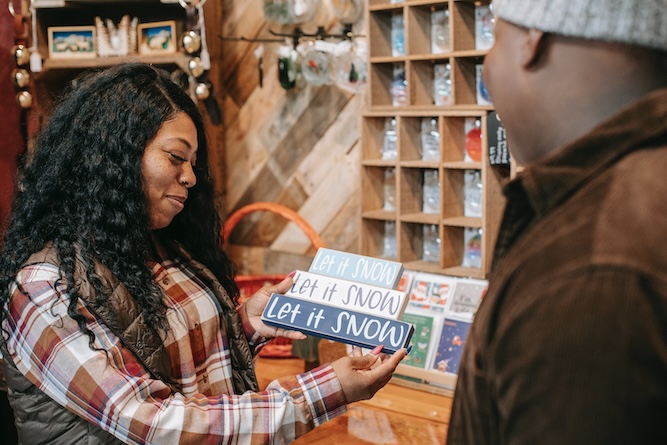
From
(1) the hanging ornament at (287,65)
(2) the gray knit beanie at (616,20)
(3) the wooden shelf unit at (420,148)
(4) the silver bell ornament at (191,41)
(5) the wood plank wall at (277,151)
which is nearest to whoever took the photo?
(2) the gray knit beanie at (616,20)

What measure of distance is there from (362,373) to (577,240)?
97cm

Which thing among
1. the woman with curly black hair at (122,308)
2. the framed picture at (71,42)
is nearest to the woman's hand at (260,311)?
the woman with curly black hair at (122,308)

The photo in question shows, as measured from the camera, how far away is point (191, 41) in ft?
9.45

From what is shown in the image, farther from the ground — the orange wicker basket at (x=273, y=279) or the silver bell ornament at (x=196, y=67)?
the silver bell ornament at (x=196, y=67)

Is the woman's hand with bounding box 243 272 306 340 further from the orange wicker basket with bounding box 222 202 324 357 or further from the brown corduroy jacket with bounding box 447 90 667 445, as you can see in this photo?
the brown corduroy jacket with bounding box 447 90 667 445

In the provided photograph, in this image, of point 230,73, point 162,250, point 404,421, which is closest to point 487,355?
point 162,250

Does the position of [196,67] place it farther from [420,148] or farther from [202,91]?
[420,148]

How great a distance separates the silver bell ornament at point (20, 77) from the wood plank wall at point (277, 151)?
2.36 feet

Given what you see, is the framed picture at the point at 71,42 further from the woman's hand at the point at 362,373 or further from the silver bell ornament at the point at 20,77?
the woman's hand at the point at 362,373

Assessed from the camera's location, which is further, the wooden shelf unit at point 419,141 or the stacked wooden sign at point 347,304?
the wooden shelf unit at point 419,141

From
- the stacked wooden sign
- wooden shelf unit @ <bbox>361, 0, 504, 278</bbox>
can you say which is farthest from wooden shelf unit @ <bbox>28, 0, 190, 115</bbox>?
the stacked wooden sign

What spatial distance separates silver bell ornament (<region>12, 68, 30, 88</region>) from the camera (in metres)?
2.88

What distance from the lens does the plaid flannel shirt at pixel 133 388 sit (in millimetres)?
1435

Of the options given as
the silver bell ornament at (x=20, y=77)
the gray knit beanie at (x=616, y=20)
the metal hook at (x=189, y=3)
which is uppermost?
the metal hook at (x=189, y=3)
